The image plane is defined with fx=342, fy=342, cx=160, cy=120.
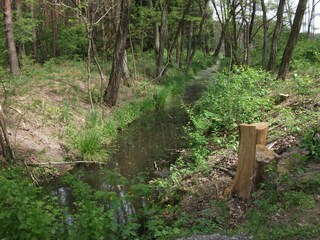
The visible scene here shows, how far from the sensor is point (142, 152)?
33.4 ft

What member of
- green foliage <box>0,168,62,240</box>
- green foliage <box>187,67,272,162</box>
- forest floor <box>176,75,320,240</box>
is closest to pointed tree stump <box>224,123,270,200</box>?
forest floor <box>176,75,320,240</box>

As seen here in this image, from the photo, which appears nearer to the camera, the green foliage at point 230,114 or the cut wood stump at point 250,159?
the cut wood stump at point 250,159

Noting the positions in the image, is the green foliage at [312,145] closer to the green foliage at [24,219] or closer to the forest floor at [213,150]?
the forest floor at [213,150]

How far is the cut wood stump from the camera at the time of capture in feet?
17.0

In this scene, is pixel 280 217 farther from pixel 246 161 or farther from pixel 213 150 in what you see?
pixel 213 150

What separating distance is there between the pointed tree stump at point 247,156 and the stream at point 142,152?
2.14m

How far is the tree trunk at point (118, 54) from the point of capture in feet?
43.0

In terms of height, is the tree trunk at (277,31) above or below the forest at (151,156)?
above

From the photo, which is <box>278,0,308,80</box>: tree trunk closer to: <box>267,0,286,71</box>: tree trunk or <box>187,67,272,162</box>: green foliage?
<box>187,67,272,162</box>: green foliage

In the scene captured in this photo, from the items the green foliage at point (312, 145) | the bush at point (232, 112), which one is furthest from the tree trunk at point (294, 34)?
the green foliage at point (312, 145)

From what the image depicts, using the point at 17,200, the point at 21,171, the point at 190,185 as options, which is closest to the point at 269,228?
the point at 190,185

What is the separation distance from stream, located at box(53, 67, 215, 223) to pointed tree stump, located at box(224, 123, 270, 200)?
84.3 inches

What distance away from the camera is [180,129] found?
41.1ft

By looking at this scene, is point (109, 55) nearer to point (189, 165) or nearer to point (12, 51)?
point (12, 51)
